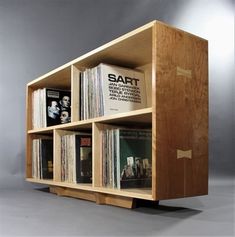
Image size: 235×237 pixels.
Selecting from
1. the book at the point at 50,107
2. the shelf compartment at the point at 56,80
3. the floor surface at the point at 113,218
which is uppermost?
the shelf compartment at the point at 56,80

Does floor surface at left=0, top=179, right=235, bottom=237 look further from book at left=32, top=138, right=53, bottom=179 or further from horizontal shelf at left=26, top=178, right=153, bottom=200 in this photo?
book at left=32, top=138, right=53, bottom=179

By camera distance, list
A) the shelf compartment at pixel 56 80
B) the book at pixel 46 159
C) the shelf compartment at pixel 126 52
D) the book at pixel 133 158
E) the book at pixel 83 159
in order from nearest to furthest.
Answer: the shelf compartment at pixel 126 52, the book at pixel 133 158, the book at pixel 83 159, the shelf compartment at pixel 56 80, the book at pixel 46 159

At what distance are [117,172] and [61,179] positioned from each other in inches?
21.2

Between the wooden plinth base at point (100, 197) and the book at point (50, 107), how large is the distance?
0.48 meters

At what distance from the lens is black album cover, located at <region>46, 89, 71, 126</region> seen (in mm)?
2318

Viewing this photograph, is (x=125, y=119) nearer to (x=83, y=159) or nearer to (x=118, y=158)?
(x=118, y=158)

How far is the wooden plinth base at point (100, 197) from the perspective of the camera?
5.15 feet

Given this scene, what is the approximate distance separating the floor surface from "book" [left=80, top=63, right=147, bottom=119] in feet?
1.48

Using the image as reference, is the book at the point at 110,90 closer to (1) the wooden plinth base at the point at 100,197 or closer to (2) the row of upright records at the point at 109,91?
(2) the row of upright records at the point at 109,91

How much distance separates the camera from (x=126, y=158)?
1616 millimetres

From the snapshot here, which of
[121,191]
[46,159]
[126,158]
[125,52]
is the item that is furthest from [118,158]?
[46,159]

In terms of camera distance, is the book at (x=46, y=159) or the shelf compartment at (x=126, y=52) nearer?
the shelf compartment at (x=126, y=52)

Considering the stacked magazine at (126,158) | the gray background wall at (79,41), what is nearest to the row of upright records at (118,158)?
the stacked magazine at (126,158)

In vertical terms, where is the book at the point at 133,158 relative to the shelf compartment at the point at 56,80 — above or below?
below
